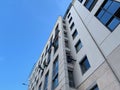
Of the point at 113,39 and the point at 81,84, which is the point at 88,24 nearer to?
the point at 113,39

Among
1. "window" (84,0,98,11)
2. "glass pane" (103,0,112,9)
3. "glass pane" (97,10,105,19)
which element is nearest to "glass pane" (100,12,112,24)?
"glass pane" (97,10,105,19)

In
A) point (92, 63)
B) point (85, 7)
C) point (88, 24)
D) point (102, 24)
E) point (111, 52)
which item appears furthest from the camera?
point (85, 7)

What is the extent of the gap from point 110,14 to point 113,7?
753 mm

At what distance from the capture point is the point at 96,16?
18.8 meters

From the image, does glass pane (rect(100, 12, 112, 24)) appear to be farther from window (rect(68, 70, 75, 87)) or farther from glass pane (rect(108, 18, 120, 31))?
window (rect(68, 70, 75, 87))

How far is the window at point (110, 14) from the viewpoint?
49.5 feet

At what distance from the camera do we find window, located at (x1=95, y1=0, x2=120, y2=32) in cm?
1509

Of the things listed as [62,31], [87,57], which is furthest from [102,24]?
[62,31]

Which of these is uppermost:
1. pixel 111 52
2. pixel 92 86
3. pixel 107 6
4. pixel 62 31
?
pixel 107 6

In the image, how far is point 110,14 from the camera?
16.0 m

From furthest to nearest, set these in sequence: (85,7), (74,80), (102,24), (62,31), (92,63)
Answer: (62,31), (85,7), (74,80), (102,24), (92,63)

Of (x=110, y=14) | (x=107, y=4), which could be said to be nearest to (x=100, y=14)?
(x=107, y=4)

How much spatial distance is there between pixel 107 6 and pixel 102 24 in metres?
2.18

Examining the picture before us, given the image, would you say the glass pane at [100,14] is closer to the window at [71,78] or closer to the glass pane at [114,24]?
the glass pane at [114,24]
